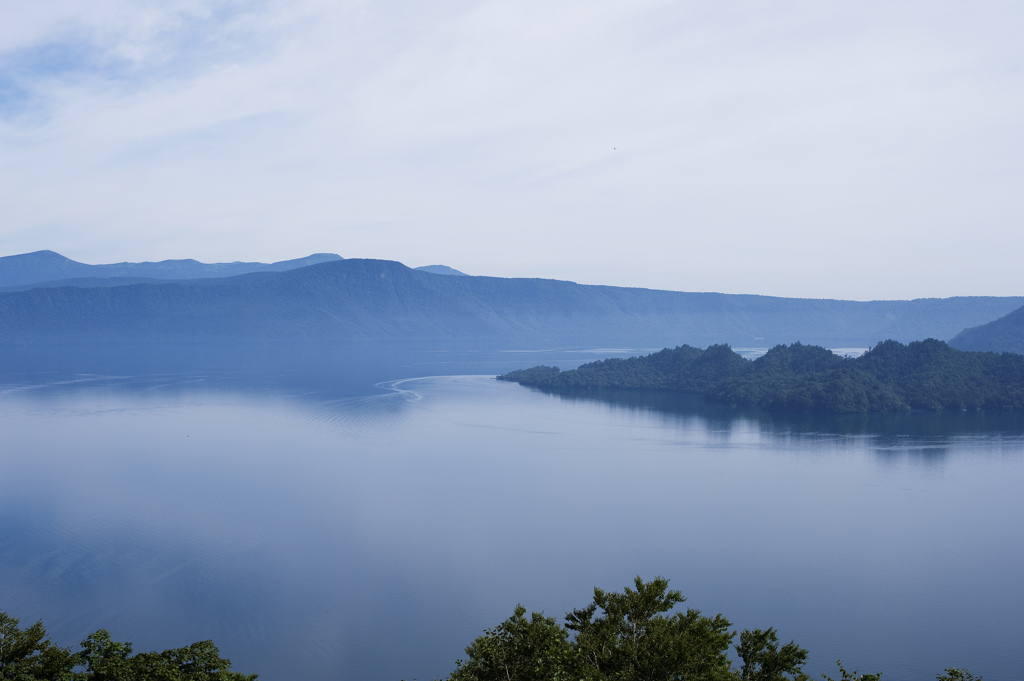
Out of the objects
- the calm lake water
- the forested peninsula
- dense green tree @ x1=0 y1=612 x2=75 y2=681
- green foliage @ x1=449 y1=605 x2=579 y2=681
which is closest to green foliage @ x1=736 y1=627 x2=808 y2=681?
green foliage @ x1=449 y1=605 x2=579 y2=681

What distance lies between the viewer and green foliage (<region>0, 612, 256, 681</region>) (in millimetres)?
11086

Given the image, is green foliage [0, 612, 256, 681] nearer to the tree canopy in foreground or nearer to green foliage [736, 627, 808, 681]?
the tree canopy in foreground

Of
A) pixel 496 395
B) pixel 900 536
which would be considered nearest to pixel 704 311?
pixel 496 395

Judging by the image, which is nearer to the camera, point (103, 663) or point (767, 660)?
point (103, 663)

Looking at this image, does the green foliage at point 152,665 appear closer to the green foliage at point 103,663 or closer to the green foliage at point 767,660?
the green foliage at point 103,663

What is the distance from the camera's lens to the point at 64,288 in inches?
6654

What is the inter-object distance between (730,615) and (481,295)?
18046 cm

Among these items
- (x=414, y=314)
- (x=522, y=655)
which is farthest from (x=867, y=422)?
(x=414, y=314)

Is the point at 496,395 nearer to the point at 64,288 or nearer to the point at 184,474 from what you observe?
the point at 184,474

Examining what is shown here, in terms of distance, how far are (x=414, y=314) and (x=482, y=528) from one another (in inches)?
6220

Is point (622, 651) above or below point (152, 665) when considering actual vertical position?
above

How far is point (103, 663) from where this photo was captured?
1141cm

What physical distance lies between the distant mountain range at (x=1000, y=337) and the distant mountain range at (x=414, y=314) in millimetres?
48582

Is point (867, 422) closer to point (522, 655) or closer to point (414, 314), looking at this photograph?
point (522, 655)
